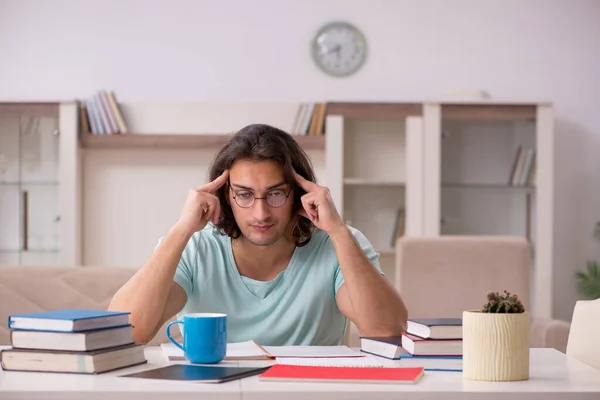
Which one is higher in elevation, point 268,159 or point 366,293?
point 268,159

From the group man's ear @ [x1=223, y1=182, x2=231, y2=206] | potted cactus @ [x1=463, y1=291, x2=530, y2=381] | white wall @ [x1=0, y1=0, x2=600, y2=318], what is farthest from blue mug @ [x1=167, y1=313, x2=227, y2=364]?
white wall @ [x1=0, y1=0, x2=600, y2=318]

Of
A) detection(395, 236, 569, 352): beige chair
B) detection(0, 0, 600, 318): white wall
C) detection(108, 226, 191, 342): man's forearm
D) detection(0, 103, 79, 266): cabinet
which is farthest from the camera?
detection(0, 0, 600, 318): white wall

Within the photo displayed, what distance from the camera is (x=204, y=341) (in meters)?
1.55

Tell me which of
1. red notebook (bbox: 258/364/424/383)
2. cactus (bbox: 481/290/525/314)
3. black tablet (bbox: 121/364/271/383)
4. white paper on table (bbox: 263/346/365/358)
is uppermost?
cactus (bbox: 481/290/525/314)

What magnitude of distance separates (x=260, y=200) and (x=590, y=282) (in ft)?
11.1

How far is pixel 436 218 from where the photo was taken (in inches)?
191

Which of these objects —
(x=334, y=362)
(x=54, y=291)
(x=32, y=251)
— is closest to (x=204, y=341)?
(x=334, y=362)

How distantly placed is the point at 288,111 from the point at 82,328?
11.7 ft

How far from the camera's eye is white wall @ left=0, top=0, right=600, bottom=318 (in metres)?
5.10

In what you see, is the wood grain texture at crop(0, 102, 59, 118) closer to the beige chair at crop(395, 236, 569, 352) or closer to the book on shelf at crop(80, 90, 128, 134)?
the book on shelf at crop(80, 90, 128, 134)

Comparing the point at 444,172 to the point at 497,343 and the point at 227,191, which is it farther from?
the point at 497,343

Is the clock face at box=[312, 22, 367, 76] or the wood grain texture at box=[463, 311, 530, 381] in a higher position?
the clock face at box=[312, 22, 367, 76]

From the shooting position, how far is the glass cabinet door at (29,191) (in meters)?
4.80

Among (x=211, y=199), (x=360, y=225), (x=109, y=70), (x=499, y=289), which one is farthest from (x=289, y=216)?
(x=109, y=70)
